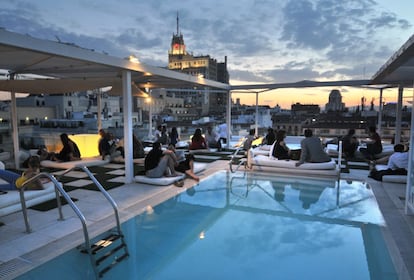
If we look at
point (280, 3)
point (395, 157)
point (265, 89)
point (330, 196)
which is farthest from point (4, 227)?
point (280, 3)

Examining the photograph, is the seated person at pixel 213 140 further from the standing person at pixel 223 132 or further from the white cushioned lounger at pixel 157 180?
the white cushioned lounger at pixel 157 180

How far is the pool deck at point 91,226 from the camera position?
3.11 metres

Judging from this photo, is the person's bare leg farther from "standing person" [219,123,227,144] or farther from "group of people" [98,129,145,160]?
"standing person" [219,123,227,144]

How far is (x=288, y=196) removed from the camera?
6004 mm

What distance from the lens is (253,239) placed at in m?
4.06

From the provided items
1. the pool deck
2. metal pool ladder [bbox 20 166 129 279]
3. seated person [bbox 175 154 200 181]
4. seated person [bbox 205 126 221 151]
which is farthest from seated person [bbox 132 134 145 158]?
metal pool ladder [bbox 20 166 129 279]

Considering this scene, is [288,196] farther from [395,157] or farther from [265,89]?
[265,89]

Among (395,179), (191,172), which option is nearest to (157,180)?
(191,172)

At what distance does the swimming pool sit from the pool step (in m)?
0.08

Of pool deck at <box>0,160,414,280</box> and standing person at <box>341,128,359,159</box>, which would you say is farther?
standing person at <box>341,128,359,159</box>

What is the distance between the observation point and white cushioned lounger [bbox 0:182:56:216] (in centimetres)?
435

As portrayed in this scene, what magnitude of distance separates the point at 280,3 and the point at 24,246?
14.8m

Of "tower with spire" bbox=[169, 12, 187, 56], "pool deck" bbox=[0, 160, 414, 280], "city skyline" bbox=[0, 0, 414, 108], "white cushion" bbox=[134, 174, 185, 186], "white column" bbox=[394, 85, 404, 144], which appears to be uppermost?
"tower with spire" bbox=[169, 12, 187, 56]

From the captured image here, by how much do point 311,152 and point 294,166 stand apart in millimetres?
556
